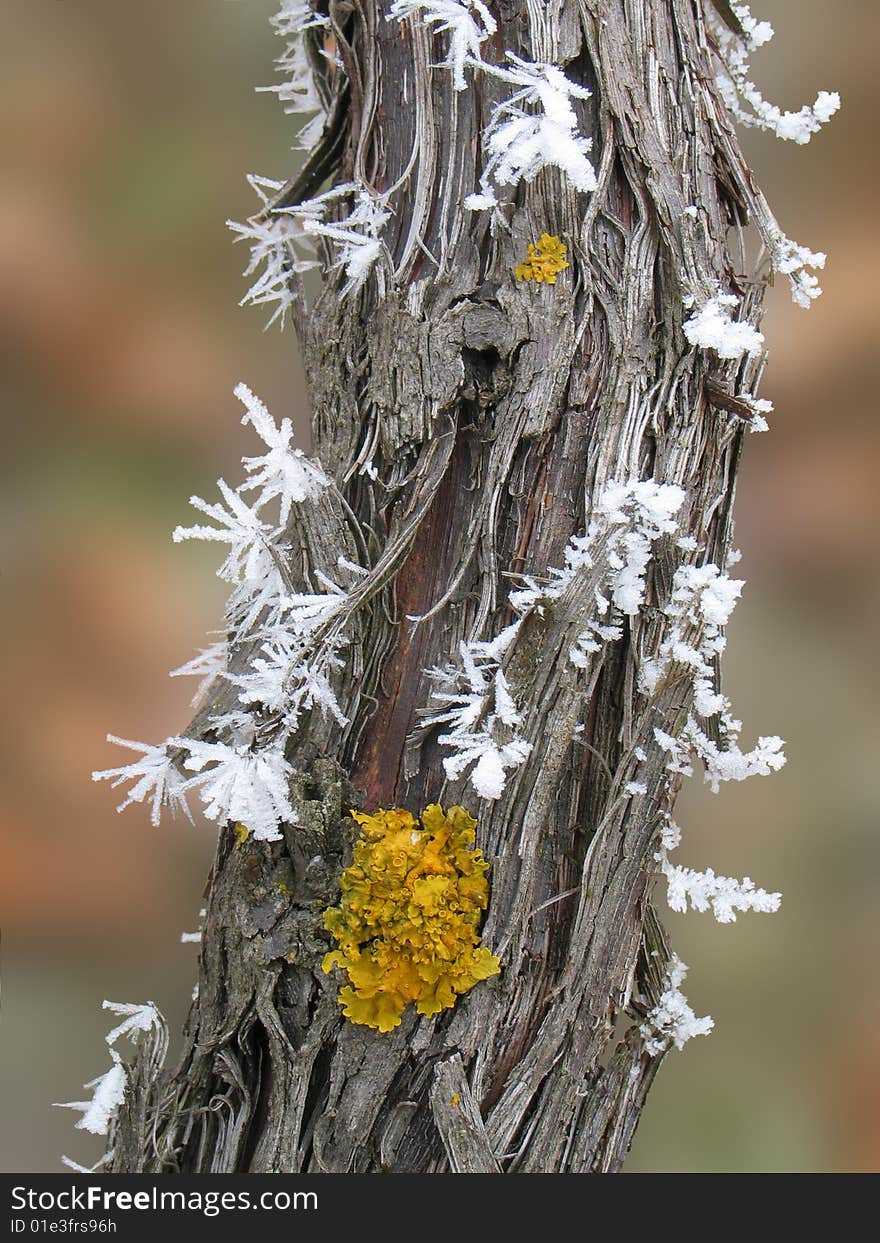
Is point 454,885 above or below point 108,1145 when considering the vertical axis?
above

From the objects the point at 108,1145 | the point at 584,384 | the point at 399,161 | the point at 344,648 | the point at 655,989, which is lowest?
the point at 108,1145

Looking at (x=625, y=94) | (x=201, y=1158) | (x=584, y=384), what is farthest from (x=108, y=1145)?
(x=625, y=94)

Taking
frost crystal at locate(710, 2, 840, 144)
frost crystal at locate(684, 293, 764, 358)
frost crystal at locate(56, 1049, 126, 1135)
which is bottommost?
frost crystal at locate(56, 1049, 126, 1135)

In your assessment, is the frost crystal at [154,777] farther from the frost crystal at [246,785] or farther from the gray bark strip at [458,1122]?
the gray bark strip at [458,1122]

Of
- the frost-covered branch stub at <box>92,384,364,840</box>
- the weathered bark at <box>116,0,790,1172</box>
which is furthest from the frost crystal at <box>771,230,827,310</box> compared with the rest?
the frost-covered branch stub at <box>92,384,364,840</box>

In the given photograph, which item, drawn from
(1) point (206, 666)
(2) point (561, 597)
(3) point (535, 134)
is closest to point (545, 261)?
(3) point (535, 134)

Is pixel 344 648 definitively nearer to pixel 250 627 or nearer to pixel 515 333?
pixel 250 627

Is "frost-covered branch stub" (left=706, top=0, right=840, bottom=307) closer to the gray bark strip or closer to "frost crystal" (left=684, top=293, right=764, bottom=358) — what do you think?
"frost crystal" (left=684, top=293, right=764, bottom=358)
